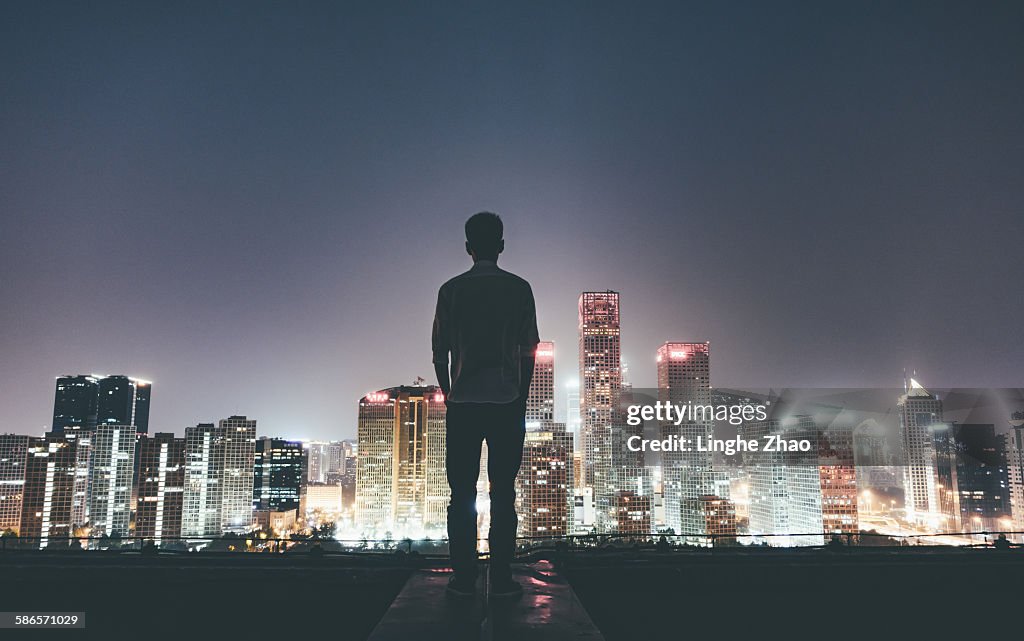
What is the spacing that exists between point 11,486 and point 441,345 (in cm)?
8349

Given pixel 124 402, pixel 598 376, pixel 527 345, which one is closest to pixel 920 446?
pixel 598 376

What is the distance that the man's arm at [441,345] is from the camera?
351 cm

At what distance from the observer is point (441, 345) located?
356 centimetres

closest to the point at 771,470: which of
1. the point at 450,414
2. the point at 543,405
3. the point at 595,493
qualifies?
the point at 595,493

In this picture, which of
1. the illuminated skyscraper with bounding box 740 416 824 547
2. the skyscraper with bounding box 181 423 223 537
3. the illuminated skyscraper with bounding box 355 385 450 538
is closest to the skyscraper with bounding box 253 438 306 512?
the illuminated skyscraper with bounding box 355 385 450 538

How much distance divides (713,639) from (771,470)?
9087cm

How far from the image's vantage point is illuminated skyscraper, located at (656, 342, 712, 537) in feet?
282

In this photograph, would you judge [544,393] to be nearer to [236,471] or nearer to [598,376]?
[598,376]

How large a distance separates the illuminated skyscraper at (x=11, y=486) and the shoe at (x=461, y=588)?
262ft

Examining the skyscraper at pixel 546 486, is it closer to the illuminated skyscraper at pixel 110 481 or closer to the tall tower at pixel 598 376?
the tall tower at pixel 598 376

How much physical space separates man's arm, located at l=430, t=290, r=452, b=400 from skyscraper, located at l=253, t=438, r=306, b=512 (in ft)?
392

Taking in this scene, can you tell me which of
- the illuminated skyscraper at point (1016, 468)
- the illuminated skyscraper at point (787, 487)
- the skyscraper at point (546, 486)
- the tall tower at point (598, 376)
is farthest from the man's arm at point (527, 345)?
the tall tower at point (598, 376)

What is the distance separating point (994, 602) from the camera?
3.61 metres

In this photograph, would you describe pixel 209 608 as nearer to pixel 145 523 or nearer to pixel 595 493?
pixel 145 523
